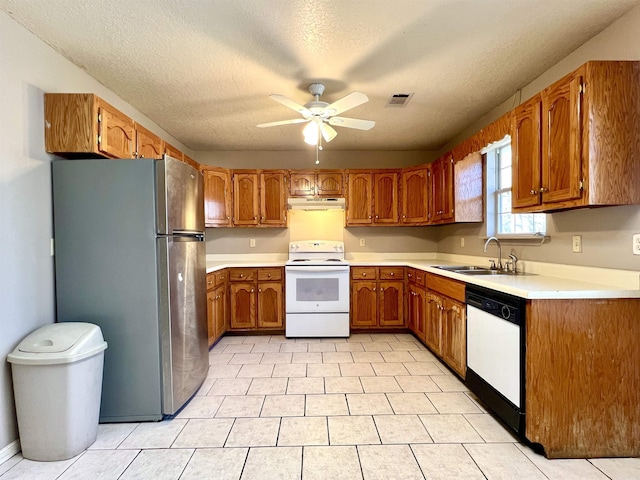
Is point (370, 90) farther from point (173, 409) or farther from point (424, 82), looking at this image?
point (173, 409)

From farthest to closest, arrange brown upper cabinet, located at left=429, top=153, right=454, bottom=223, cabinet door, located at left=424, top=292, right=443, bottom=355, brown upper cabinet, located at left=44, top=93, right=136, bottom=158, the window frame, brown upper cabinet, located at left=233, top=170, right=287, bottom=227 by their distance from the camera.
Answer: brown upper cabinet, located at left=233, top=170, right=287, bottom=227, brown upper cabinet, located at left=429, top=153, right=454, bottom=223, the window frame, cabinet door, located at left=424, top=292, right=443, bottom=355, brown upper cabinet, located at left=44, top=93, right=136, bottom=158

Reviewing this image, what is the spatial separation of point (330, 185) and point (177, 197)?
2322 mm

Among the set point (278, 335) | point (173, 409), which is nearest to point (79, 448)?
point (173, 409)

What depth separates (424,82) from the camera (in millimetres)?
2494

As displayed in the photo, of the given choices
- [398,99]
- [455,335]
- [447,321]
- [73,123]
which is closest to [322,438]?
[455,335]

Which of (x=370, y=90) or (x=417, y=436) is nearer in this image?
(x=417, y=436)

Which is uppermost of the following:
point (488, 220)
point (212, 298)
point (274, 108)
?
point (274, 108)

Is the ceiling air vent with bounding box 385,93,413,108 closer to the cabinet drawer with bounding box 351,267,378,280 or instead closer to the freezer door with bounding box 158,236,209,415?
the cabinet drawer with bounding box 351,267,378,280

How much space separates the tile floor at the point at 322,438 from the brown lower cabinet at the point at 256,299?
107cm

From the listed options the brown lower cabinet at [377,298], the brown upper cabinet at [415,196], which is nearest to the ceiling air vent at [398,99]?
the brown upper cabinet at [415,196]

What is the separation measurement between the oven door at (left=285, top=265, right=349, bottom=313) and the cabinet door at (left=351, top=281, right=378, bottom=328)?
0.16 meters

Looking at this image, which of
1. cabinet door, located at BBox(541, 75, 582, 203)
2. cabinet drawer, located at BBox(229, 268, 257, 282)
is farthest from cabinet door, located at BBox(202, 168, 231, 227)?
cabinet door, located at BBox(541, 75, 582, 203)

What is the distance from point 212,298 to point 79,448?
1702 mm

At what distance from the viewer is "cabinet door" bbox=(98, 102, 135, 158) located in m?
2.02
